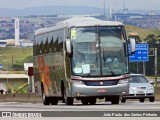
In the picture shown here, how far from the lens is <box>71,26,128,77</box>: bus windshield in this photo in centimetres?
3381

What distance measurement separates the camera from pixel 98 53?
1334 inches

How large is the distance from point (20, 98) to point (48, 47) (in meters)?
19.1

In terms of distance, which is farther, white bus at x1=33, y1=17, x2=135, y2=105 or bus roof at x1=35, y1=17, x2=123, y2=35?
bus roof at x1=35, y1=17, x2=123, y2=35

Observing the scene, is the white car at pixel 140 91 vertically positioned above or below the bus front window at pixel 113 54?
below

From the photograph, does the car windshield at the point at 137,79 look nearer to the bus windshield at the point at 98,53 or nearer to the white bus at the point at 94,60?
the white bus at the point at 94,60

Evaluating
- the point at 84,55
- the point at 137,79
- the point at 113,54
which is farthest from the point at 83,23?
the point at 137,79

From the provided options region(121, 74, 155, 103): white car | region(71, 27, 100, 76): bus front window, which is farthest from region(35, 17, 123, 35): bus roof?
region(121, 74, 155, 103): white car

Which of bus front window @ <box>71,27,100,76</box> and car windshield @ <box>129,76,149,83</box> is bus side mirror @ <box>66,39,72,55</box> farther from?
car windshield @ <box>129,76,149,83</box>

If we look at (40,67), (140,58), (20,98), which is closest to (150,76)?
(140,58)

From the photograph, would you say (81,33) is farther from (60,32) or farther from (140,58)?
(140,58)

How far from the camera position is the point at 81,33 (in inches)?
1340

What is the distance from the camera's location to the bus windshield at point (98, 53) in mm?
33812

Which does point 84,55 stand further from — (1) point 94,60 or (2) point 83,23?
(2) point 83,23

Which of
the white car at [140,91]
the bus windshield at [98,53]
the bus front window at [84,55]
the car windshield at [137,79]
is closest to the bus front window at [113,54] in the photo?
the bus windshield at [98,53]
